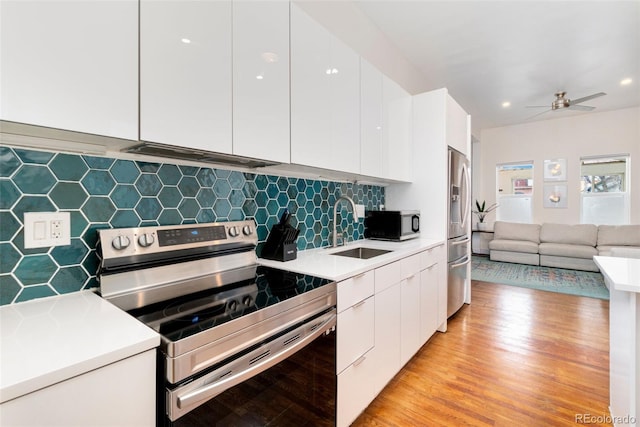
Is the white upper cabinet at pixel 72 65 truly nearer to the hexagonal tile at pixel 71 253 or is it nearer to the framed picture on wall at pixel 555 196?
the hexagonal tile at pixel 71 253

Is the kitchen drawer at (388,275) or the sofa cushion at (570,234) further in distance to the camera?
the sofa cushion at (570,234)

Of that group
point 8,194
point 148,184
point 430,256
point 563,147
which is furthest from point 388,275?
point 563,147

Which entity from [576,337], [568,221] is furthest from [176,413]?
[568,221]

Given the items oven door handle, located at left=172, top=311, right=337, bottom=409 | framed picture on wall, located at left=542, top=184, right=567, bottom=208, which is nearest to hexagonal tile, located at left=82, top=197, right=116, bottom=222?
oven door handle, located at left=172, top=311, right=337, bottom=409

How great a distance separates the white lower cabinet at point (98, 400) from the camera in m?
0.60

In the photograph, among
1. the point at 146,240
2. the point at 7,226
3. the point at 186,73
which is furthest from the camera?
the point at 146,240

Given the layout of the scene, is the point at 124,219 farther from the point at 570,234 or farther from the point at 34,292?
the point at 570,234

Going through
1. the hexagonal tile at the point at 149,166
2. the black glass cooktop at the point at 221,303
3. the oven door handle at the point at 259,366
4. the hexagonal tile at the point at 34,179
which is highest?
the hexagonal tile at the point at 149,166

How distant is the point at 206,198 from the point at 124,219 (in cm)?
39

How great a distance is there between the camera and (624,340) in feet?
4.47

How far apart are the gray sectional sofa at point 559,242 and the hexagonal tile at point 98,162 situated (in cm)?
645

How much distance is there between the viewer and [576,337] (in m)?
2.67

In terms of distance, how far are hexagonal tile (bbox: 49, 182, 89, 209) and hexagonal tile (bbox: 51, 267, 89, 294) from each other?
237mm

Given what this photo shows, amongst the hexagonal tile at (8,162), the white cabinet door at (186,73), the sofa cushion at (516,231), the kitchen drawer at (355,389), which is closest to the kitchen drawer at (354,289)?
the kitchen drawer at (355,389)
